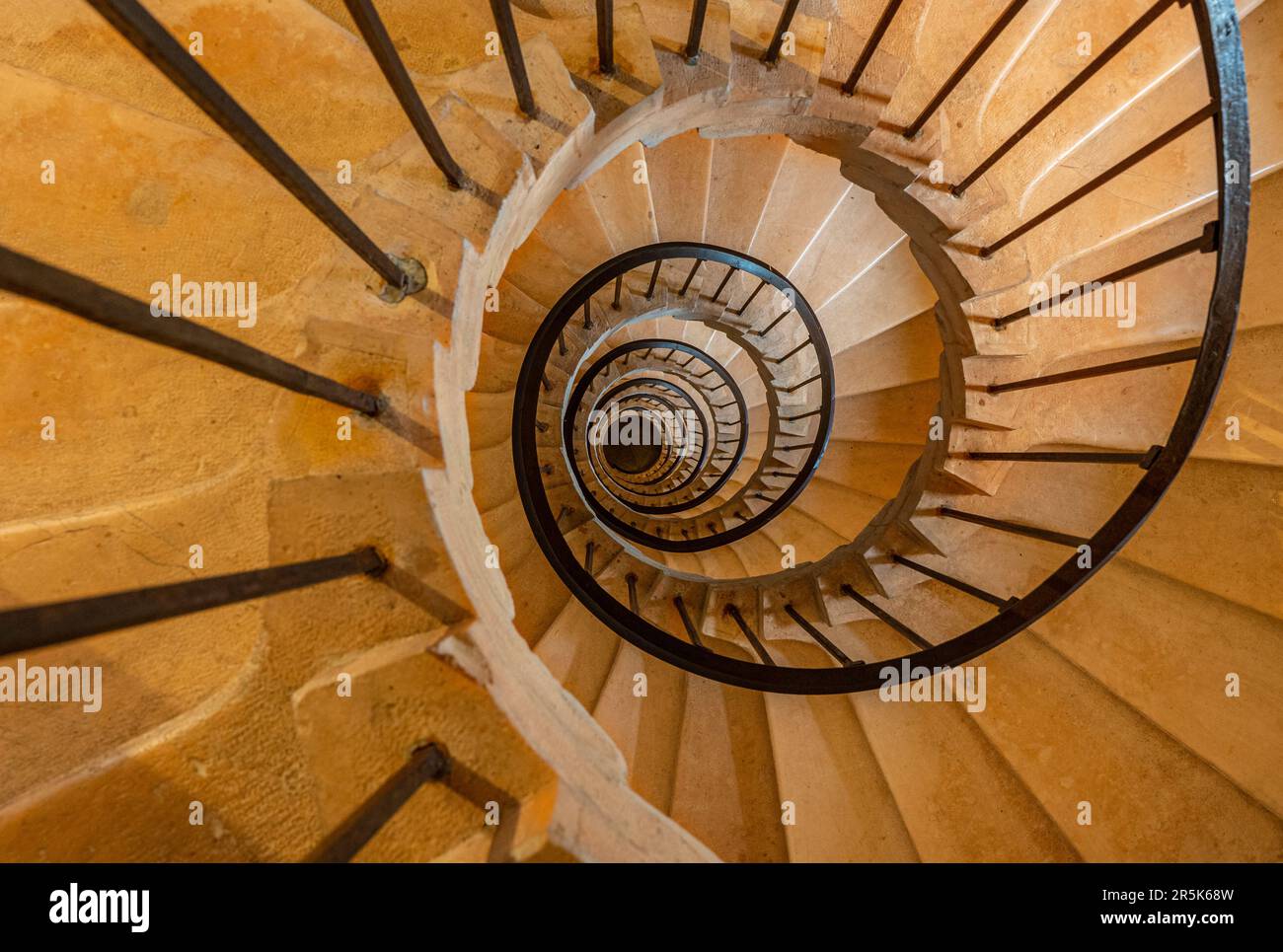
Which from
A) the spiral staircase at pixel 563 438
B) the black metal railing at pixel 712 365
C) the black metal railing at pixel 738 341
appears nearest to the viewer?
the black metal railing at pixel 738 341

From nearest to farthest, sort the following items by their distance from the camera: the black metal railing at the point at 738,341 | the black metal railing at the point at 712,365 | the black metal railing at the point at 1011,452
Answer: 1. the black metal railing at the point at 738,341
2. the black metal railing at the point at 1011,452
3. the black metal railing at the point at 712,365

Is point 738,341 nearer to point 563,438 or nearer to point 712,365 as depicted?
point 712,365

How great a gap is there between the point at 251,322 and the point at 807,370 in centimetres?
601

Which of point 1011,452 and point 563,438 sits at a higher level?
point 563,438

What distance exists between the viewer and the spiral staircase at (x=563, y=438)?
1.21 m

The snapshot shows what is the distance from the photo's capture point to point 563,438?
17.1ft

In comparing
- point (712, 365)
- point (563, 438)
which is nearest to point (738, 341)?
point (712, 365)

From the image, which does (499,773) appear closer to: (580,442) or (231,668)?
(231,668)

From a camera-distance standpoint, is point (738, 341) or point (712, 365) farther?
point (712, 365)

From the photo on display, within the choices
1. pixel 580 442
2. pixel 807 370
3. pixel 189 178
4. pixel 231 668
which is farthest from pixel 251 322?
pixel 580 442

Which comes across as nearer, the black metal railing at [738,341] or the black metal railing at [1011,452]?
the black metal railing at [738,341]

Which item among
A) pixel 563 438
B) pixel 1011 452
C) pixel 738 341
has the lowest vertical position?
pixel 1011 452

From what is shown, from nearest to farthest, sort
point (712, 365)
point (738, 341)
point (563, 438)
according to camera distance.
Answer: point (563, 438), point (738, 341), point (712, 365)

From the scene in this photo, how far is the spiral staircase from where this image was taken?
1215mm
